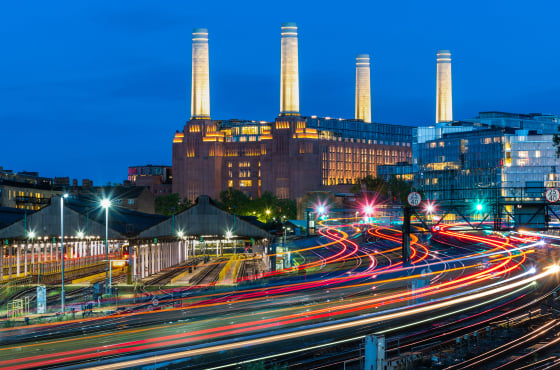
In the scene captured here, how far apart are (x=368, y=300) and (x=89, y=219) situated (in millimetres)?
32586

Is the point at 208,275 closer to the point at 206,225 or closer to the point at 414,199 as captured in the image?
the point at 206,225

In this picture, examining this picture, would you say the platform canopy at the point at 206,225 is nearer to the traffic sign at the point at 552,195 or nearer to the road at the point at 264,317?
the road at the point at 264,317

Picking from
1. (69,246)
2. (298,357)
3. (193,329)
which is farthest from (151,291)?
(69,246)

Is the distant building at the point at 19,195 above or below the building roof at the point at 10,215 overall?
above

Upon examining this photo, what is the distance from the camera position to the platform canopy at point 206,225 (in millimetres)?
80750

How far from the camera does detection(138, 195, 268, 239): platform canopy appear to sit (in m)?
80.8

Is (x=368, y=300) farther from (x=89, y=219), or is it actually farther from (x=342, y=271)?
(x=89, y=219)

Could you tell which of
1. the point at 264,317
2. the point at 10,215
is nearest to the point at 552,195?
the point at 264,317

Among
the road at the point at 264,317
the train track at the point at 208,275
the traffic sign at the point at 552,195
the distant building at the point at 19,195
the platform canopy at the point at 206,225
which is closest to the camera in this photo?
the road at the point at 264,317

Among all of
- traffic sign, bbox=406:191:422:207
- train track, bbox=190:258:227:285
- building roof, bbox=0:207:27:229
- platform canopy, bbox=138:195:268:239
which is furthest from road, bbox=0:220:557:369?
building roof, bbox=0:207:27:229

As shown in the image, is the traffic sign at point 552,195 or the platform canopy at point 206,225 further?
the platform canopy at point 206,225

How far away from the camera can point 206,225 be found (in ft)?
271

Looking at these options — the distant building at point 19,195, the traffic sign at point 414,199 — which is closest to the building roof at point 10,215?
the traffic sign at point 414,199

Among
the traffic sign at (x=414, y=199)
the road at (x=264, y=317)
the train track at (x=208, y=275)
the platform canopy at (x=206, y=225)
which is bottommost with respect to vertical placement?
the train track at (x=208, y=275)
